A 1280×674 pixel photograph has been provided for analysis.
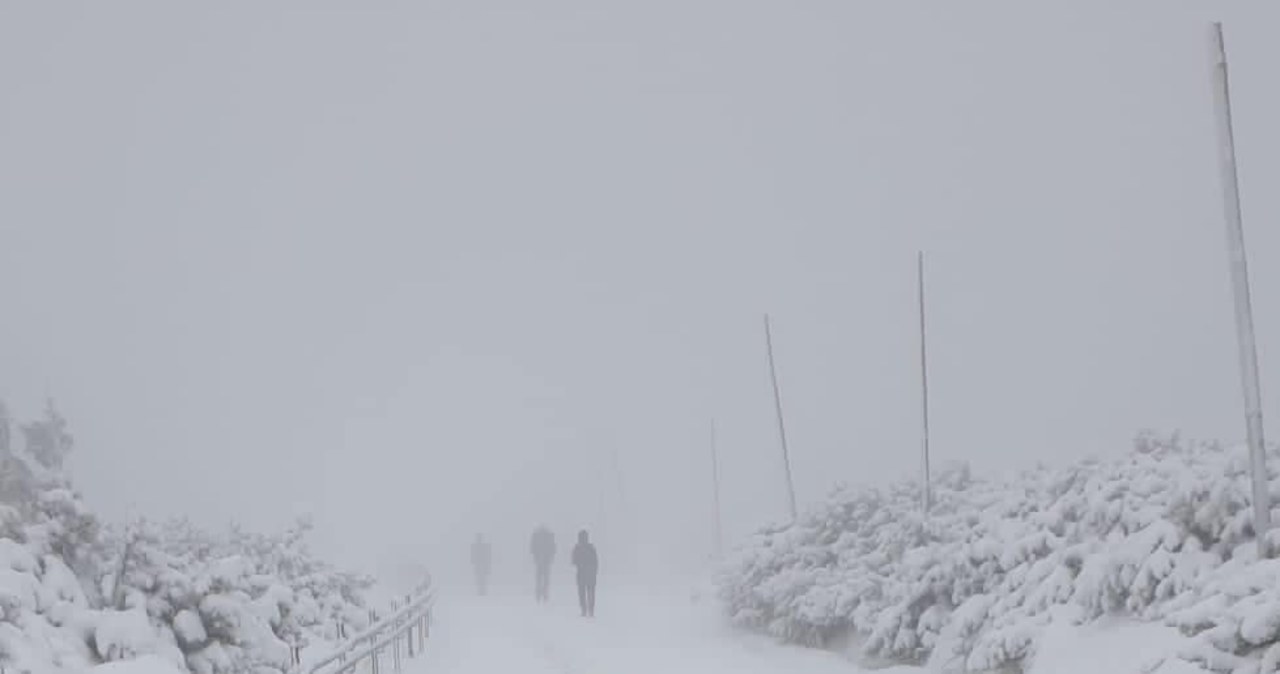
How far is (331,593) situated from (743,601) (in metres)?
6.14

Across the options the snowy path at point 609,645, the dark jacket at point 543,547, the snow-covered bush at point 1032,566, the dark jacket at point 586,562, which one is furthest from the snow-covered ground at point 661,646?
the dark jacket at point 543,547

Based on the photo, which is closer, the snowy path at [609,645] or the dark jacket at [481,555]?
the snowy path at [609,645]

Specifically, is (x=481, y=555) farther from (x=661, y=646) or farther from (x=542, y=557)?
(x=661, y=646)

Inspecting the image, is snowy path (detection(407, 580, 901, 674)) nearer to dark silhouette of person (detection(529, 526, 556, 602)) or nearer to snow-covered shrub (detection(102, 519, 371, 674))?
snow-covered shrub (detection(102, 519, 371, 674))

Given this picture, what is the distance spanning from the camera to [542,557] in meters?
36.1

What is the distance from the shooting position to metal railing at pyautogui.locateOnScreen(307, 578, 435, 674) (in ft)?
45.8

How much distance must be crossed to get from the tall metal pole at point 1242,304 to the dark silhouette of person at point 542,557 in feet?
81.5

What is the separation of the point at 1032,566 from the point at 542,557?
76.5ft

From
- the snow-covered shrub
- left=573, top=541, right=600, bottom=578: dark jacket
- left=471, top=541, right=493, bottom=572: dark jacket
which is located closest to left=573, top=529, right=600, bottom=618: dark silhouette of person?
left=573, top=541, right=600, bottom=578: dark jacket

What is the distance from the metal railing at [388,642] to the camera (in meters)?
14.0

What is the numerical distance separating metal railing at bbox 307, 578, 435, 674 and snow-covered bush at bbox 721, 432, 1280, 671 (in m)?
4.75

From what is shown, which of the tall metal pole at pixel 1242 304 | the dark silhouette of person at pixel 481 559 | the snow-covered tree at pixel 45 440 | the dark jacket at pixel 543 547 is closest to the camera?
the tall metal pole at pixel 1242 304

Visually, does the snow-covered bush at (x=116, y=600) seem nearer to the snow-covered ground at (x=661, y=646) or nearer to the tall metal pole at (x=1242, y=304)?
the snow-covered ground at (x=661, y=646)

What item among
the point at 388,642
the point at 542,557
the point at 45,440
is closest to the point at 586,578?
the point at 542,557
